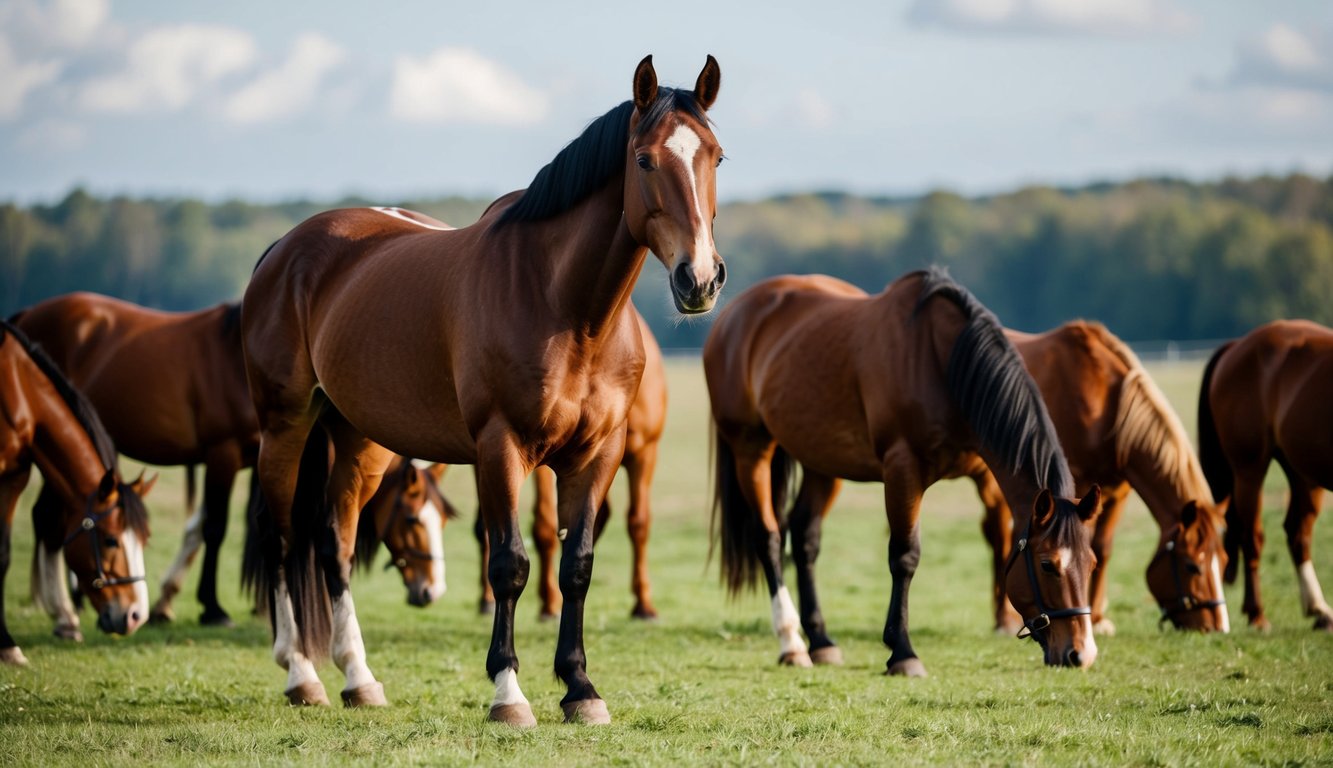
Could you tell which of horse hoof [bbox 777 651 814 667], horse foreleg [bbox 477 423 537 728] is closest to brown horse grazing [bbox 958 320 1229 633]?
horse hoof [bbox 777 651 814 667]

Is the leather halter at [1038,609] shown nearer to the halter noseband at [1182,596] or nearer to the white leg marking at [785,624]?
the white leg marking at [785,624]

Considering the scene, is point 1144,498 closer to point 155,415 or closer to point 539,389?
point 539,389

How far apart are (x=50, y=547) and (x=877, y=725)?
7.22 m

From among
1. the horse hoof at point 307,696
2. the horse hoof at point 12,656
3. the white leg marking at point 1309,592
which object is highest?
the white leg marking at point 1309,592

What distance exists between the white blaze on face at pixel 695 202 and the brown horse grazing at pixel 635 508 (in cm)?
543

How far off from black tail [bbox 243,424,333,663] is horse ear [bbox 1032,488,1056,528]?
3.77 metres

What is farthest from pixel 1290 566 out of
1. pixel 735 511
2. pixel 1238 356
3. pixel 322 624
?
pixel 322 624

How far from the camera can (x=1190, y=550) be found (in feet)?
29.9

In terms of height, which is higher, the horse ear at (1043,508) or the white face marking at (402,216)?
the white face marking at (402,216)

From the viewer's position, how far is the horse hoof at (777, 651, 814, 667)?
27.0 feet

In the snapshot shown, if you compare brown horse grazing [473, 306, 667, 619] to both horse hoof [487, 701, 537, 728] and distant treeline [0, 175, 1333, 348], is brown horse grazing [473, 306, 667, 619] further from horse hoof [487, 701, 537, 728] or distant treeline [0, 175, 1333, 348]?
distant treeline [0, 175, 1333, 348]

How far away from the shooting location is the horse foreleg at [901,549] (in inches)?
297

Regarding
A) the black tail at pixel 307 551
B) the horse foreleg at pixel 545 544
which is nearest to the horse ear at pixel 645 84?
the black tail at pixel 307 551

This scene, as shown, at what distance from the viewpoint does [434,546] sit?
428 inches
